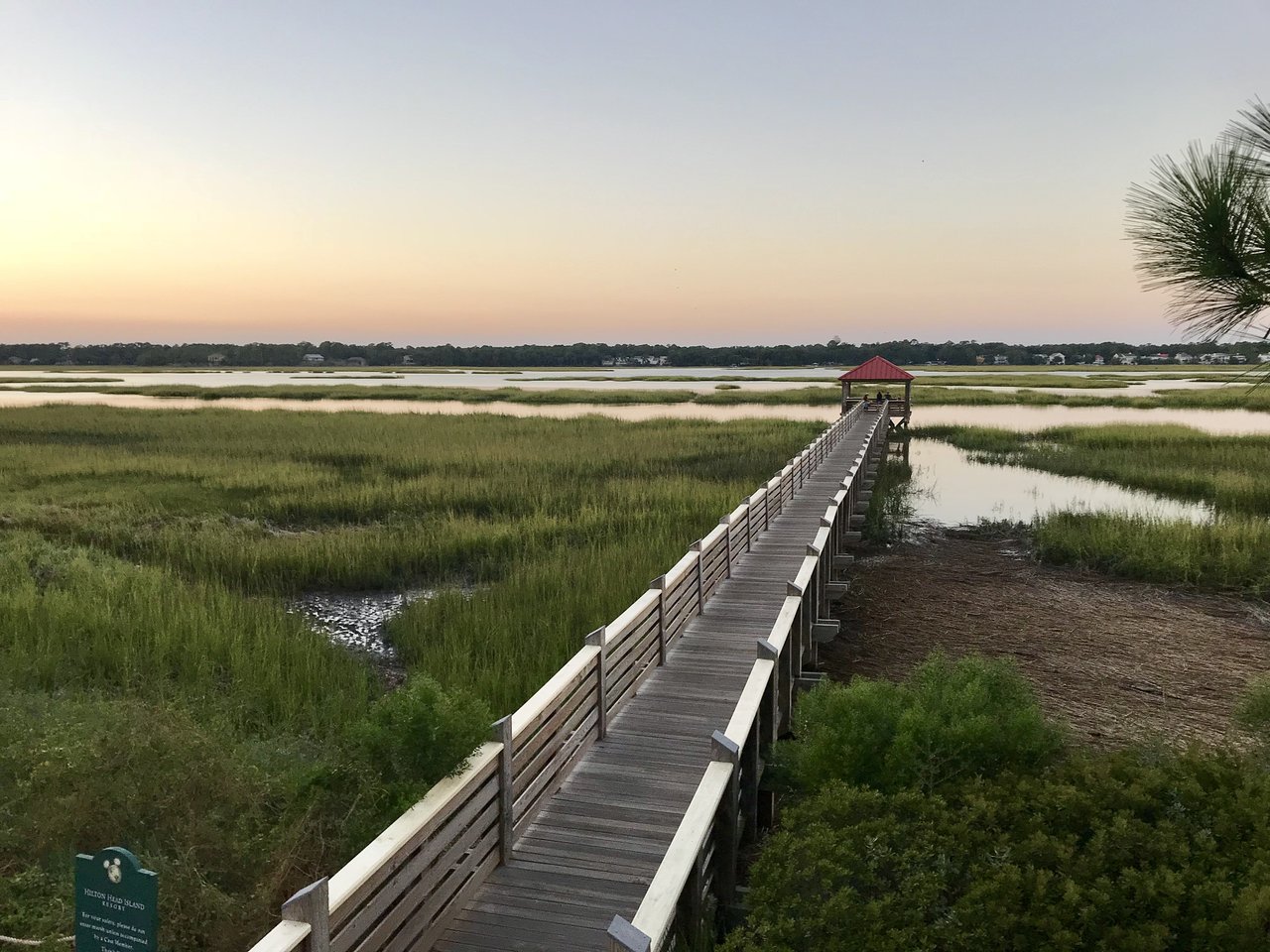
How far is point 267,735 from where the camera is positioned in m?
8.51

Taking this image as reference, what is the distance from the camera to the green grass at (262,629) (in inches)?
223

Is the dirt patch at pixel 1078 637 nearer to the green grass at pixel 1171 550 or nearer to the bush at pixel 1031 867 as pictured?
the green grass at pixel 1171 550

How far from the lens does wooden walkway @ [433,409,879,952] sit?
4852 millimetres

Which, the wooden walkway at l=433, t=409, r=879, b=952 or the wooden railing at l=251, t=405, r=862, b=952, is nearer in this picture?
the wooden railing at l=251, t=405, r=862, b=952

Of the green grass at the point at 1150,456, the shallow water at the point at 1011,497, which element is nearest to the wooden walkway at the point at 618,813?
the shallow water at the point at 1011,497

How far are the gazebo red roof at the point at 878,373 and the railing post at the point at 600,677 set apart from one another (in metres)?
38.6

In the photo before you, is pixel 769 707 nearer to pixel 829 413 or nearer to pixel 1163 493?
pixel 1163 493

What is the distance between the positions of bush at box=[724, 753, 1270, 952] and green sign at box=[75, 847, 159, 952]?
2.45 metres

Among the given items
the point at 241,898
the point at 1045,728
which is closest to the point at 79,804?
the point at 241,898

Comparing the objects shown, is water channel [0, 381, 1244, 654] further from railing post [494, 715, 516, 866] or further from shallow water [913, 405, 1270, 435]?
railing post [494, 715, 516, 866]

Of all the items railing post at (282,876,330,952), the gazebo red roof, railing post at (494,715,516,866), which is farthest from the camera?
the gazebo red roof

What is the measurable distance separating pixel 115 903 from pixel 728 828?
381cm

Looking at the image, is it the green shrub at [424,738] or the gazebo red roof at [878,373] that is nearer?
the green shrub at [424,738]

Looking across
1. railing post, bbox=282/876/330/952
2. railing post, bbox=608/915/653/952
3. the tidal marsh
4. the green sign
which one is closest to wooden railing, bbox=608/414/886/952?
railing post, bbox=608/915/653/952
